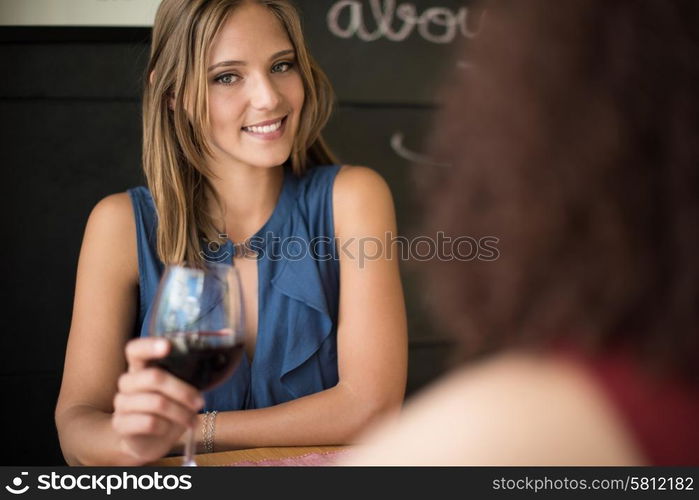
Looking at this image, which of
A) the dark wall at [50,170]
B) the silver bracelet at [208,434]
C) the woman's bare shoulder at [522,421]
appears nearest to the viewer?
the woman's bare shoulder at [522,421]

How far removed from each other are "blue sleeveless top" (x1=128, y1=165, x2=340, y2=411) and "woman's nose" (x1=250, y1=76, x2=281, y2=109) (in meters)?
0.25

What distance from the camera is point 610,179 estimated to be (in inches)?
23.5

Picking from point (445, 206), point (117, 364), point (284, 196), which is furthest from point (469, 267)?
point (284, 196)

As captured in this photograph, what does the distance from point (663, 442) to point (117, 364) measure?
3.97 ft

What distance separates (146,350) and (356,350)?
688mm

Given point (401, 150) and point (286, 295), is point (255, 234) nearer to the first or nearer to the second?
point (286, 295)

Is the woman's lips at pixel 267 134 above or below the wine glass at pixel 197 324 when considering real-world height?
above

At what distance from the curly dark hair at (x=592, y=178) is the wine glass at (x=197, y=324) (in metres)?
0.43

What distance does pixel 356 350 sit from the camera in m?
1.59

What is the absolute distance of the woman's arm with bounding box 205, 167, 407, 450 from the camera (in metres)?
1.44

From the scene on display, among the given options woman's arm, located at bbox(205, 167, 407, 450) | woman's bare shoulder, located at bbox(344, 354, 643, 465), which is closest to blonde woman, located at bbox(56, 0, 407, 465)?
woman's arm, located at bbox(205, 167, 407, 450)

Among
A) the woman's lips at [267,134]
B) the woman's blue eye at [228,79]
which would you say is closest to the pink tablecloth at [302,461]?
the woman's lips at [267,134]

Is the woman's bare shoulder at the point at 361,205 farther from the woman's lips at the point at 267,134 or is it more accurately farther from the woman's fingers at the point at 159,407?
the woman's fingers at the point at 159,407

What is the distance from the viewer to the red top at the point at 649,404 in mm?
592
